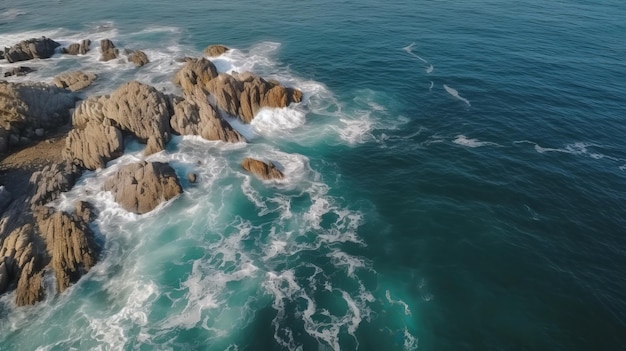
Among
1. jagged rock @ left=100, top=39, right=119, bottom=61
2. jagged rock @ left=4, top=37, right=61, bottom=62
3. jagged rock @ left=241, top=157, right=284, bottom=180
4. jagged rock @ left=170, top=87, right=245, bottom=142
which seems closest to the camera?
jagged rock @ left=241, top=157, right=284, bottom=180

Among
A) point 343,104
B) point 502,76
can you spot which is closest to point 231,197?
point 343,104

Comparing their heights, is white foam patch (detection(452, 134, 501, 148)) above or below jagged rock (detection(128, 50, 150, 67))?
below

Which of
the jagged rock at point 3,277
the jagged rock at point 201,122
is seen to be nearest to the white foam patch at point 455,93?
the jagged rock at point 201,122

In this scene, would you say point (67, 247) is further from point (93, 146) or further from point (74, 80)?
point (74, 80)

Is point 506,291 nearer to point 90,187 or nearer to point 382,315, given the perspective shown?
point 382,315

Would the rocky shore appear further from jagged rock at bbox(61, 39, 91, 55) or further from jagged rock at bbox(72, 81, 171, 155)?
jagged rock at bbox(61, 39, 91, 55)

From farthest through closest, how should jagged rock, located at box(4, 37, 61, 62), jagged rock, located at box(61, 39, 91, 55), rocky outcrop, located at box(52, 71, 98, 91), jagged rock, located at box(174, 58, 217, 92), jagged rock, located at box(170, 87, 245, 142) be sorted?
jagged rock, located at box(61, 39, 91, 55), jagged rock, located at box(4, 37, 61, 62), rocky outcrop, located at box(52, 71, 98, 91), jagged rock, located at box(174, 58, 217, 92), jagged rock, located at box(170, 87, 245, 142)

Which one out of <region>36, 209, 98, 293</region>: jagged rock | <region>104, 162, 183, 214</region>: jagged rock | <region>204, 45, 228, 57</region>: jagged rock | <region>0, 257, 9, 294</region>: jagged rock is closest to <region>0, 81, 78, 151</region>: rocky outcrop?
<region>104, 162, 183, 214</region>: jagged rock
